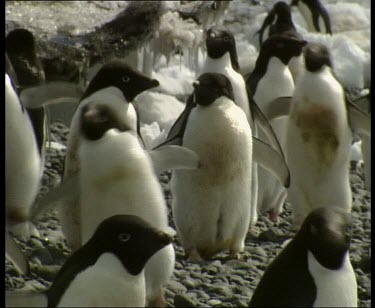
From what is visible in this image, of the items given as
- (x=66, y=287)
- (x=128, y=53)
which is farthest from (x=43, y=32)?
(x=66, y=287)

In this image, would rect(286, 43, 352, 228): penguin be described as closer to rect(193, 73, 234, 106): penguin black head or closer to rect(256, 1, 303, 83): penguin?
rect(193, 73, 234, 106): penguin black head

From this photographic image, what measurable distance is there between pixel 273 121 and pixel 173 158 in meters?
1.29

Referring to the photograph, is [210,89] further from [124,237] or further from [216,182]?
[124,237]

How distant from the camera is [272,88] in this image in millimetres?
5598

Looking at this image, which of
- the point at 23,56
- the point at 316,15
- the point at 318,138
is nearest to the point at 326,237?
the point at 318,138

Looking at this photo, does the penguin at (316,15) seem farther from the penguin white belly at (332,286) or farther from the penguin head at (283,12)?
the penguin white belly at (332,286)

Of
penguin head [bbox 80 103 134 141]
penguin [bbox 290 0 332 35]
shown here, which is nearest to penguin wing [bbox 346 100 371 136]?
penguin head [bbox 80 103 134 141]

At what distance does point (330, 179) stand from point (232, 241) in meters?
0.58

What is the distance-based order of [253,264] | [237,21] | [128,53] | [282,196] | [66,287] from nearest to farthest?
[66,287], [253,264], [282,196], [128,53], [237,21]

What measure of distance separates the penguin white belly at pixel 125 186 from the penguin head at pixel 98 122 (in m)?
0.03

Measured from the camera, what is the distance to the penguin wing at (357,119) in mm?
5039

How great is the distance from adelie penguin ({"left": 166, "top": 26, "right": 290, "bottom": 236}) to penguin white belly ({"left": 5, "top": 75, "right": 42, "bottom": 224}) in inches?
24.2

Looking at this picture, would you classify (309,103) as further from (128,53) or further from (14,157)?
(128,53)

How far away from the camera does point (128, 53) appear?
23.2 feet
